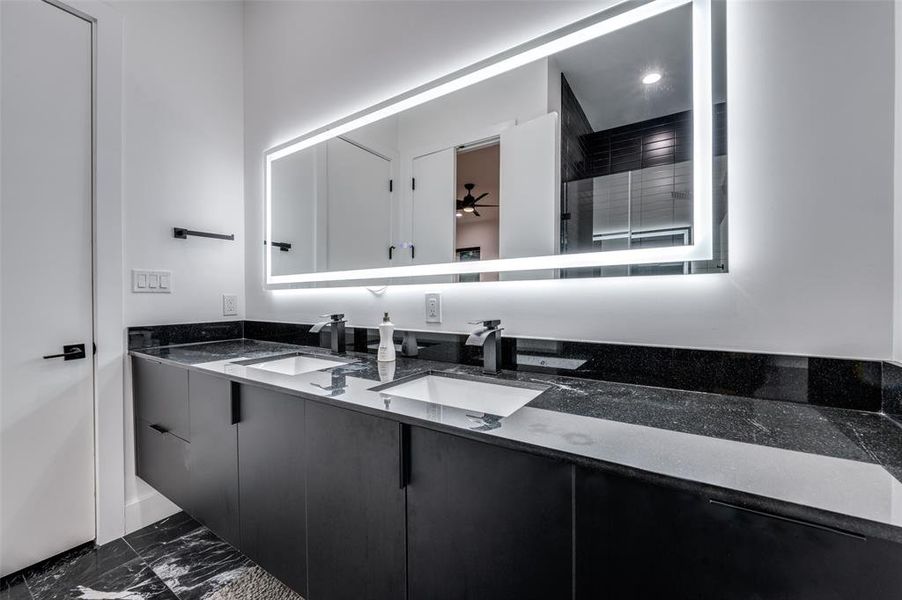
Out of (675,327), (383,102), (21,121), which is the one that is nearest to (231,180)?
(21,121)

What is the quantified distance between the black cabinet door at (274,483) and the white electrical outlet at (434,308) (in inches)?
23.7

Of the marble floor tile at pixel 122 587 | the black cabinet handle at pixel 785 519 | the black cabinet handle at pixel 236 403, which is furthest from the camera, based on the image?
the marble floor tile at pixel 122 587

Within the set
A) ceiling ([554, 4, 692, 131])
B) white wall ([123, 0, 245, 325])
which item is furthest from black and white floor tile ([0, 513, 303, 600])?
ceiling ([554, 4, 692, 131])

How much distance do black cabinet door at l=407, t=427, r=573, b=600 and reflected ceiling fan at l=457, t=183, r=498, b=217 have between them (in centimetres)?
87

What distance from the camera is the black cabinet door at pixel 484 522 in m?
0.64

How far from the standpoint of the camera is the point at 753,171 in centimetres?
92

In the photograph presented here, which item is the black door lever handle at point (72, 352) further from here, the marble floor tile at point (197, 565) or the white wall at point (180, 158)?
the marble floor tile at point (197, 565)

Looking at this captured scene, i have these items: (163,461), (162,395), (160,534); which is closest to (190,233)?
(162,395)

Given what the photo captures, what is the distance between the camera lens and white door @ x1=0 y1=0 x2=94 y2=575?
1.44 m

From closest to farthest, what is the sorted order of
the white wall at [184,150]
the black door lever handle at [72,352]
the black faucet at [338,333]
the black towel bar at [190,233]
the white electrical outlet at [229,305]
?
the black door lever handle at [72,352] < the black faucet at [338,333] < the white wall at [184,150] < the black towel bar at [190,233] < the white electrical outlet at [229,305]

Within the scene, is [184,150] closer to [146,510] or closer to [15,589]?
[146,510]

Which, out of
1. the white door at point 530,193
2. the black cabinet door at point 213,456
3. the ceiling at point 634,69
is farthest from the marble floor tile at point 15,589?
the ceiling at point 634,69

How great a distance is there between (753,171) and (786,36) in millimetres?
314

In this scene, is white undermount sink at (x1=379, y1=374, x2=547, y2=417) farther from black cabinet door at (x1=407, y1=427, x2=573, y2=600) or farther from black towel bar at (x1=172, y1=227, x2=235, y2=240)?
black towel bar at (x1=172, y1=227, x2=235, y2=240)
